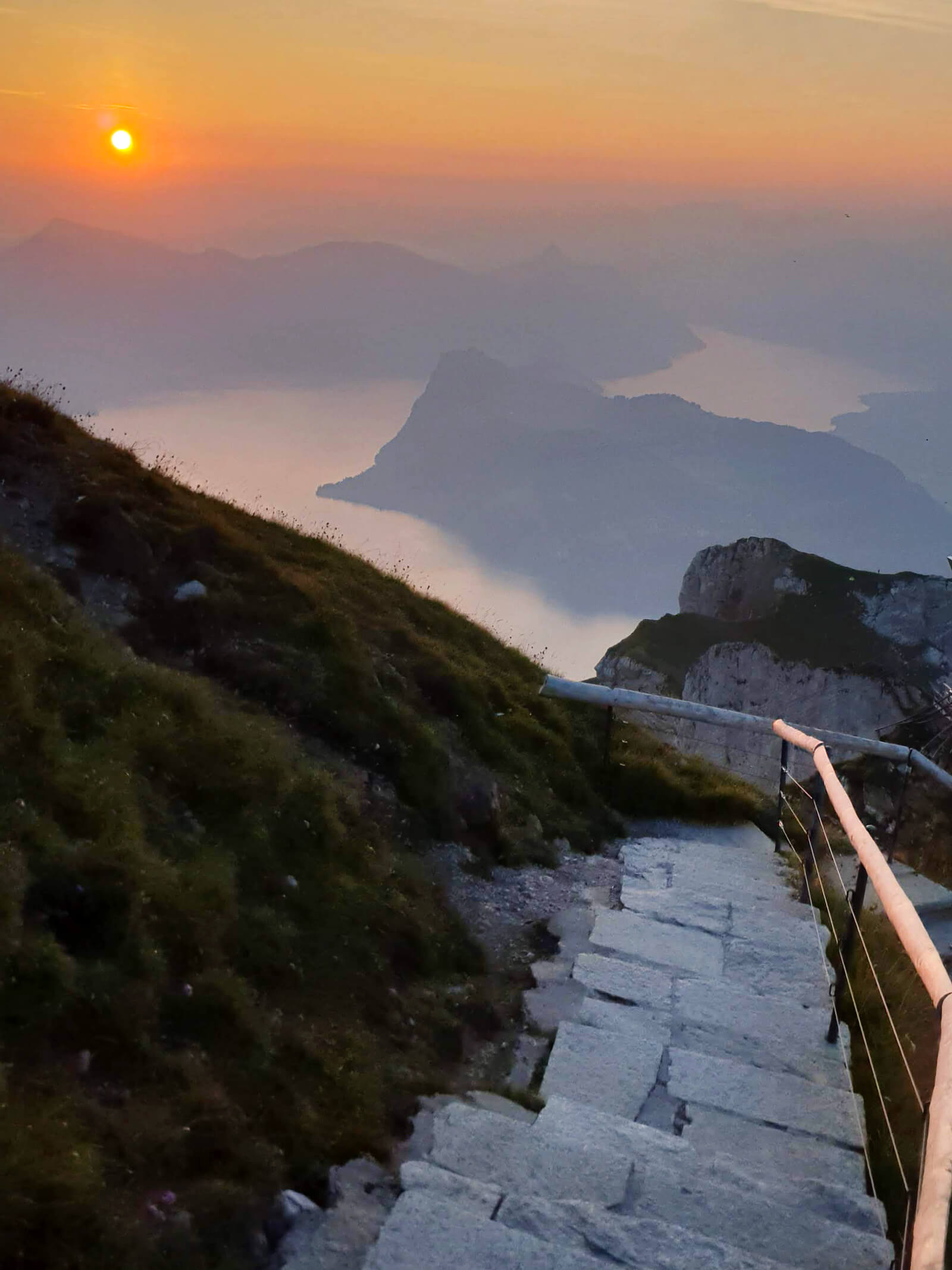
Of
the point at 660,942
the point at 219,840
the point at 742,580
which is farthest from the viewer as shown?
the point at 742,580

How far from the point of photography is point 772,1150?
17.6ft

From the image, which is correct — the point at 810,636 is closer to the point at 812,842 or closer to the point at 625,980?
the point at 812,842

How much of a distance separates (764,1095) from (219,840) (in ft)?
11.8

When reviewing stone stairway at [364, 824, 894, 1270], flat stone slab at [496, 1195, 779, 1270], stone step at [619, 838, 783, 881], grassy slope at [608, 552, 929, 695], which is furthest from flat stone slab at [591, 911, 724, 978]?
grassy slope at [608, 552, 929, 695]

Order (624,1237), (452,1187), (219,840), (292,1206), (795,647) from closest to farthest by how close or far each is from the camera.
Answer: (624,1237) < (292,1206) < (452,1187) < (219,840) < (795,647)

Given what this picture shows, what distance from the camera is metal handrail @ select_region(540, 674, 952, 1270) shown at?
8.93 feet

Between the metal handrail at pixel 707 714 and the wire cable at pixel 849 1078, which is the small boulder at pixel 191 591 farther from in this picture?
the wire cable at pixel 849 1078

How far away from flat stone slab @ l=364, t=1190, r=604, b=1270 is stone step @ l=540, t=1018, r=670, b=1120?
159 centimetres

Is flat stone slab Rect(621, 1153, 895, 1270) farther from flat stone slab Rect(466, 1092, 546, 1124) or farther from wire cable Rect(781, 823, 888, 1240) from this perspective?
flat stone slab Rect(466, 1092, 546, 1124)

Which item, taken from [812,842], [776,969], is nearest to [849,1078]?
[776,969]

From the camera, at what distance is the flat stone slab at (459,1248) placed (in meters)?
4.03

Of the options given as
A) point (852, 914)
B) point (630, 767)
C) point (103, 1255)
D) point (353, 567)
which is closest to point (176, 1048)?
point (103, 1255)

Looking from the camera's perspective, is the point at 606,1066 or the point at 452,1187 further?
the point at 606,1066

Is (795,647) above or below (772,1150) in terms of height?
above
